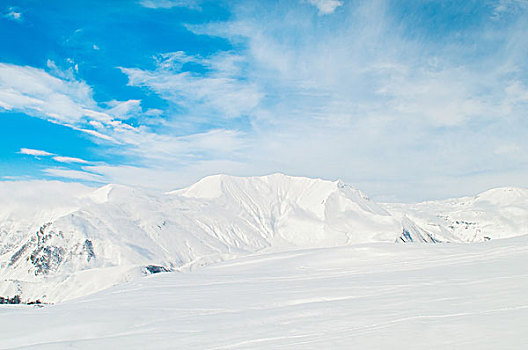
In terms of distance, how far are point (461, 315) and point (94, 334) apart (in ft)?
→ 30.9

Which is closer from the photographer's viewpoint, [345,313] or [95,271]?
[345,313]

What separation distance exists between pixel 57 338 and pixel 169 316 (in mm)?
3435

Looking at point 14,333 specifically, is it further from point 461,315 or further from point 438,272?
point 438,272

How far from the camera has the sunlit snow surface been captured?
728 cm

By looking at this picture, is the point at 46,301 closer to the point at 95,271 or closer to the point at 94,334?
the point at 95,271

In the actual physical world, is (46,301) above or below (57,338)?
below

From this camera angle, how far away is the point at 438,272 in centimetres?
1681

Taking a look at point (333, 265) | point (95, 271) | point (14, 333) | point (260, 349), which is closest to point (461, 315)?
point (260, 349)

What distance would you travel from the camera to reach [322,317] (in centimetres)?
1020

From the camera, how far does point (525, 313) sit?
758cm

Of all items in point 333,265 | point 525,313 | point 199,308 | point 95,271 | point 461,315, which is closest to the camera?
point 525,313

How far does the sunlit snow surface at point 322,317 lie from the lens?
7.28m

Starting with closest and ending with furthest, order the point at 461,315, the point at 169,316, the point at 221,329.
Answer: the point at 461,315, the point at 221,329, the point at 169,316

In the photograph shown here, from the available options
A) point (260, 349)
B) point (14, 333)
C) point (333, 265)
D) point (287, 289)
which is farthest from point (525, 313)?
point (333, 265)
